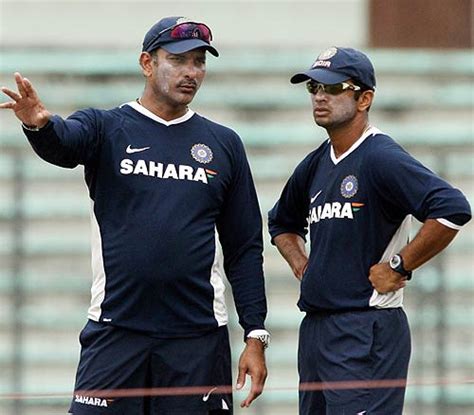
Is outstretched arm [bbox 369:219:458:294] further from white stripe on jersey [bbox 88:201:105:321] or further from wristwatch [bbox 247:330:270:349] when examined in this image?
white stripe on jersey [bbox 88:201:105:321]

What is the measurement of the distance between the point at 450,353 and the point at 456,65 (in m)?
1.81

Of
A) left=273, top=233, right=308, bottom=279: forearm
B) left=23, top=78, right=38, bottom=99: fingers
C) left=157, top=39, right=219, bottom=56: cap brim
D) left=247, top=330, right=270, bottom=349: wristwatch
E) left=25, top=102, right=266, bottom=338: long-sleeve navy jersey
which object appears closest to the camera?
left=23, top=78, right=38, bottom=99: fingers

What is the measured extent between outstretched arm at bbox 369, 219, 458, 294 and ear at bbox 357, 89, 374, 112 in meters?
0.55

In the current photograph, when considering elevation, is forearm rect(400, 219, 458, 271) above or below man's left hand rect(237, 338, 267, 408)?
above

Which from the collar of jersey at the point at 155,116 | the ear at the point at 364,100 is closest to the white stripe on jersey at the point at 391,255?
the ear at the point at 364,100

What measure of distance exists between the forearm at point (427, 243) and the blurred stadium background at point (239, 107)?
386cm

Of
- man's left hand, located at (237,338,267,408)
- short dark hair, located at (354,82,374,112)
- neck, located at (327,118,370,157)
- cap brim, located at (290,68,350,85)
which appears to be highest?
cap brim, located at (290,68,350,85)

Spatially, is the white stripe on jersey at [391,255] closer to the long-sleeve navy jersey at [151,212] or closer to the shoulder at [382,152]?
the shoulder at [382,152]

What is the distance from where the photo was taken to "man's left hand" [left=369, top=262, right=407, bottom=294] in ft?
19.6

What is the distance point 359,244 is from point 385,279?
0.17m

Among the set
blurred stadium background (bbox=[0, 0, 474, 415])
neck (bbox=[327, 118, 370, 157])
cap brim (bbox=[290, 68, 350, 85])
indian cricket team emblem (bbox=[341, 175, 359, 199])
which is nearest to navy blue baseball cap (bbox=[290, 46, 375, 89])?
cap brim (bbox=[290, 68, 350, 85])

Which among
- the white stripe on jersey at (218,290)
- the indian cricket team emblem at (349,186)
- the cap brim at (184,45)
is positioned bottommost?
the white stripe on jersey at (218,290)

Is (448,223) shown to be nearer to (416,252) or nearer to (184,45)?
(416,252)

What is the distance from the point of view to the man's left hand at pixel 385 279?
597 cm
